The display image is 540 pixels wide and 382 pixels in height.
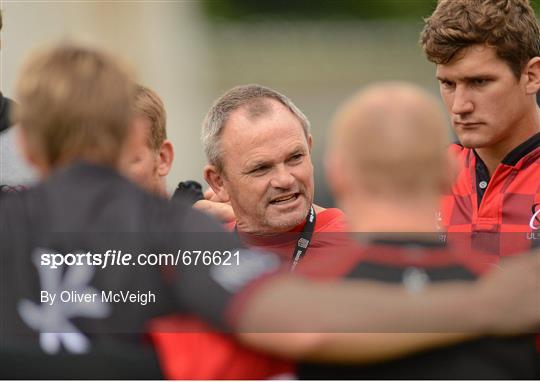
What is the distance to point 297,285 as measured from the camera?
76.6 inches

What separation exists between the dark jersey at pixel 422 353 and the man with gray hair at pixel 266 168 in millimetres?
1634

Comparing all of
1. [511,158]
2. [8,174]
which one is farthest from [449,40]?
[8,174]

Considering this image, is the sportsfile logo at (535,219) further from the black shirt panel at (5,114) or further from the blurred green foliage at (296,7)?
the blurred green foliage at (296,7)

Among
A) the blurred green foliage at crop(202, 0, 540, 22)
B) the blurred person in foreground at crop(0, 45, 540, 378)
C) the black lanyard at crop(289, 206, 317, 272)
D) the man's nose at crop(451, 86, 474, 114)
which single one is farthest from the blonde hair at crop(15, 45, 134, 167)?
the blurred green foliage at crop(202, 0, 540, 22)

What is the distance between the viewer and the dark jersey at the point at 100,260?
6.72ft

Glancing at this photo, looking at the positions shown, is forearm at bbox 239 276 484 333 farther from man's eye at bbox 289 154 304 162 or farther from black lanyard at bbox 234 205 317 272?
man's eye at bbox 289 154 304 162

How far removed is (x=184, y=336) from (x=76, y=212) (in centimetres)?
34

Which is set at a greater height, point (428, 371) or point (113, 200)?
point (113, 200)

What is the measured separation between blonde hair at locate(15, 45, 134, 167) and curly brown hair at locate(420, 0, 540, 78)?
185 cm

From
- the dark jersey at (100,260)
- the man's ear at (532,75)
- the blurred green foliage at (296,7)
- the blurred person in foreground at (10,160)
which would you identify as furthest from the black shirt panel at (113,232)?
the blurred green foliage at (296,7)

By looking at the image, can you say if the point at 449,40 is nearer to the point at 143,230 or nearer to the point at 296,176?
the point at 296,176

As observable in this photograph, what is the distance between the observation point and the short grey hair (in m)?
3.97

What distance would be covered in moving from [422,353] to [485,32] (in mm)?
1966

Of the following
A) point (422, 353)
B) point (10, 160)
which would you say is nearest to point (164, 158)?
point (10, 160)
